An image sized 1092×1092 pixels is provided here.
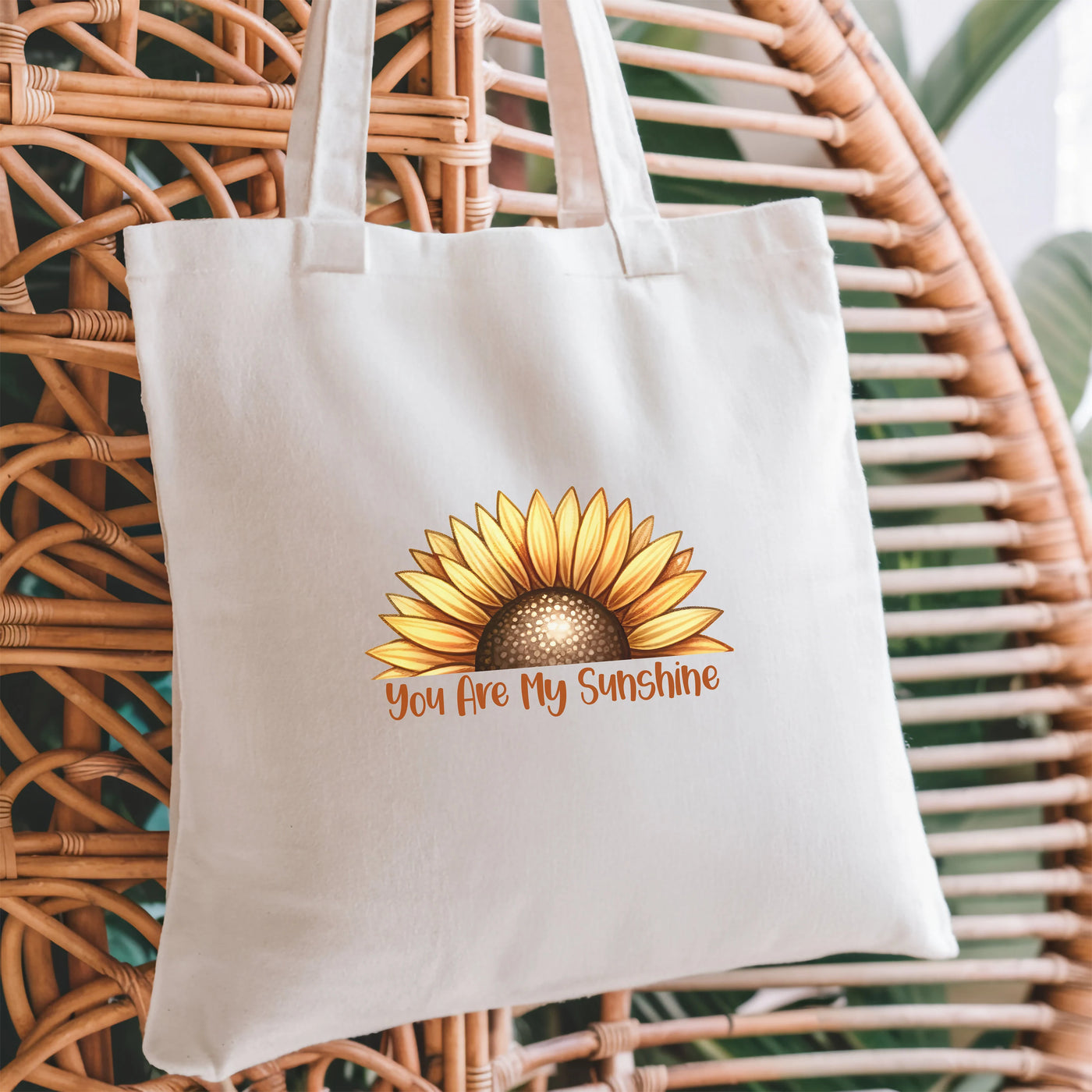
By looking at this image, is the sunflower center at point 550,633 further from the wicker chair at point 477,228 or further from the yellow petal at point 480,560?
the wicker chair at point 477,228

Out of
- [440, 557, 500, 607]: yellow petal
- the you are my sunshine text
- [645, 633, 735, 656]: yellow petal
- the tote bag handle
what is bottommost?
the you are my sunshine text

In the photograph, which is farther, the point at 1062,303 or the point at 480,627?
the point at 1062,303

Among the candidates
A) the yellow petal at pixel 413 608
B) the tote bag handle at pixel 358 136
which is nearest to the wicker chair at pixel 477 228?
the tote bag handle at pixel 358 136

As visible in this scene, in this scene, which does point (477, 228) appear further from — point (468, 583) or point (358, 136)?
point (468, 583)

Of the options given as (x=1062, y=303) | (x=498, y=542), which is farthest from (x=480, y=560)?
(x=1062, y=303)

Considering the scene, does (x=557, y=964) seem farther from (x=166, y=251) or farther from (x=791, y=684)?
(x=166, y=251)

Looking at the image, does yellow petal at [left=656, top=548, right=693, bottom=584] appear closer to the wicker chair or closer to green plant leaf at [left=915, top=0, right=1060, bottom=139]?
the wicker chair

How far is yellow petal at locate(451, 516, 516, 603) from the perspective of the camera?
37cm

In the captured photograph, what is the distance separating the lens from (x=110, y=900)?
1.49ft

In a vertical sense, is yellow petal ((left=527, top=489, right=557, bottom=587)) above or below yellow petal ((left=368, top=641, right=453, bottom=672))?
above

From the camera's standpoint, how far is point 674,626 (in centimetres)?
38

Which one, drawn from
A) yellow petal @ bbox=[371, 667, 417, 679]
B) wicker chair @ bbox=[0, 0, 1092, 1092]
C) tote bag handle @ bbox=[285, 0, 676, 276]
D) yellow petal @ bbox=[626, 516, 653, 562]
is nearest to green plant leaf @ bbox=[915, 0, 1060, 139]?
wicker chair @ bbox=[0, 0, 1092, 1092]

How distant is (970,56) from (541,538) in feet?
1.91

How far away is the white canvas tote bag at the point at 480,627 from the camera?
0.36 meters
